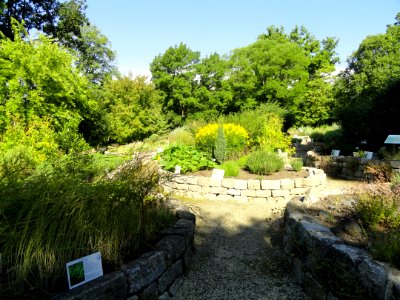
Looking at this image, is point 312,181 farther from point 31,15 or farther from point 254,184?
point 31,15

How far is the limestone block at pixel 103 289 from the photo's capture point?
1.81 m

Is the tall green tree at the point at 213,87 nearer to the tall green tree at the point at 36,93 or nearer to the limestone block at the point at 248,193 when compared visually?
the tall green tree at the point at 36,93

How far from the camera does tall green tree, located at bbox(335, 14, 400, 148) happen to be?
8672mm

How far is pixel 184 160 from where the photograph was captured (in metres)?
6.97

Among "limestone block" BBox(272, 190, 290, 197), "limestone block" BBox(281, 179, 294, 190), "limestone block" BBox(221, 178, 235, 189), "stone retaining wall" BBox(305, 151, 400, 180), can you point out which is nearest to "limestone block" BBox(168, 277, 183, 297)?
"limestone block" BBox(221, 178, 235, 189)

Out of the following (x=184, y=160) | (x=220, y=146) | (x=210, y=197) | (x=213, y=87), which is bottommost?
(x=210, y=197)

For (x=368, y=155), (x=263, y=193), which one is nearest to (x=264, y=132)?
(x=368, y=155)

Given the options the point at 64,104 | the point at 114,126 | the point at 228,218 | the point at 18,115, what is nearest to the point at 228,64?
the point at 114,126

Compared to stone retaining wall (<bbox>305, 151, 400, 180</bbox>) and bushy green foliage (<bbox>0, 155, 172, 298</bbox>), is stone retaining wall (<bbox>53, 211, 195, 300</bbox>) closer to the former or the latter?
bushy green foliage (<bbox>0, 155, 172, 298</bbox>)

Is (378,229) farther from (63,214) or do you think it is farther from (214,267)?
(63,214)

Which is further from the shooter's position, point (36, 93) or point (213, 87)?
point (213, 87)

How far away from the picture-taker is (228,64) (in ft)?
80.2

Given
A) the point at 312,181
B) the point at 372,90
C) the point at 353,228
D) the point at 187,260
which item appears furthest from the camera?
the point at 372,90

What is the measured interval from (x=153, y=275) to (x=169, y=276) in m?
0.33
